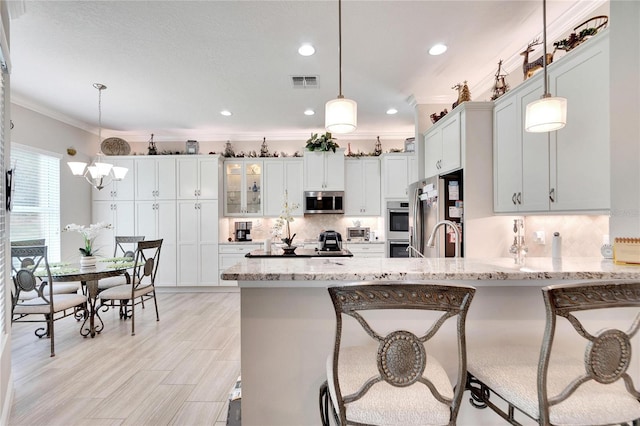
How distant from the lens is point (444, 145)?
10.9 ft

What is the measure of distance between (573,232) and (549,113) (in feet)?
4.55

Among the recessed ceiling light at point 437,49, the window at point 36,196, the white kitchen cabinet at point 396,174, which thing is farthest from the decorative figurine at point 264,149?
the recessed ceiling light at point 437,49

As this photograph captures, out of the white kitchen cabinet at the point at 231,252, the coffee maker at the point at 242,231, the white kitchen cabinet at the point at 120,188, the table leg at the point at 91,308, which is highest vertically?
the white kitchen cabinet at the point at 120,188

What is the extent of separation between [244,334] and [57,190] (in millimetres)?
4916

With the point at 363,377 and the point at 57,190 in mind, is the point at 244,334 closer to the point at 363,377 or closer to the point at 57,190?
the point at 363,377

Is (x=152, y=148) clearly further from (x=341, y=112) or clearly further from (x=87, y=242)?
(x=341, y=112)

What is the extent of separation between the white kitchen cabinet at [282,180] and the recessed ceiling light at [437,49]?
10.3 ft

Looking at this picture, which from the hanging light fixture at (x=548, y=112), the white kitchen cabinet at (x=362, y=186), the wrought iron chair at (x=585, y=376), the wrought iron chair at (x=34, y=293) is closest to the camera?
the wrought iron chair at (x=585, y=376)

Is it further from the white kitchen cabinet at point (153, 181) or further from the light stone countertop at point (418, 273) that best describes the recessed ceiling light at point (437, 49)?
the white kitchen cabinet at point (153, 181)

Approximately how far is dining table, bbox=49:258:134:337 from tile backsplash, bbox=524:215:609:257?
411cm

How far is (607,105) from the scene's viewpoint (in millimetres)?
1774

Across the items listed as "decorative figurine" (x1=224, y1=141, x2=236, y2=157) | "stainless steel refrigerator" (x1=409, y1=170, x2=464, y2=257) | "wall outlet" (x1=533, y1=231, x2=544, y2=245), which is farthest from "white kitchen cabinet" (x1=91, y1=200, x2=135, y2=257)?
"wall outlet" (x1=533, y1=231, x2=544, y2=245)

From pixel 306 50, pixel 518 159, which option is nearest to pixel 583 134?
pixel 518 159

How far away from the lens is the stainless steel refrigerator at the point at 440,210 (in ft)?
9.95
